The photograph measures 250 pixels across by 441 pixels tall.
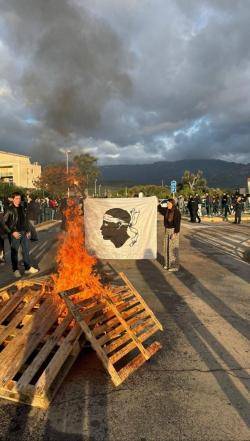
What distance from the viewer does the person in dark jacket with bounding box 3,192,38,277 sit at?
873 cm

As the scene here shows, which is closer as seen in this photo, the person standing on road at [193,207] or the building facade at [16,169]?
the person standing on road at [193,207]

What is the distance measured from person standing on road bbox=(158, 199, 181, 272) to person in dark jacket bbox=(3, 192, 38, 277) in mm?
3339

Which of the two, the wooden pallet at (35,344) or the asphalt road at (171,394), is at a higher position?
the wooden pallet at (35,344)

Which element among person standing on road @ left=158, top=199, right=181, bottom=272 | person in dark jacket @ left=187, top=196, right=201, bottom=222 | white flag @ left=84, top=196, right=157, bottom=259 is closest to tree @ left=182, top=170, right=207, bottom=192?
person in dark jacket @ left=187, top=196, right=201, bottom=222

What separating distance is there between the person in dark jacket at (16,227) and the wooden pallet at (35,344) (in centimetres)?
365

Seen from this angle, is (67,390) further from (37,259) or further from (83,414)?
(37,259)

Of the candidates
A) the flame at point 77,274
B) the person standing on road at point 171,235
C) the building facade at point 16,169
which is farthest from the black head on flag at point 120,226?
the building facade at point 16,169

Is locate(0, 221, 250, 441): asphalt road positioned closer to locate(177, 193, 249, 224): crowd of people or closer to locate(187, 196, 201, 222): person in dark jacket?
locate(177, 193, 249, 224): crowd of people

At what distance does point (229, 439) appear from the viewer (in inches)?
119

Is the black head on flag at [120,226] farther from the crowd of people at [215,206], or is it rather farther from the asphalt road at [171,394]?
the crowd of people at [215,206]

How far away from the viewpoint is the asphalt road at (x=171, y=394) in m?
3.14

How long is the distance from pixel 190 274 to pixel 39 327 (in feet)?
18.3

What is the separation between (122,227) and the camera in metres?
11.0

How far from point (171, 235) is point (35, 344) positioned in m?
6.09
